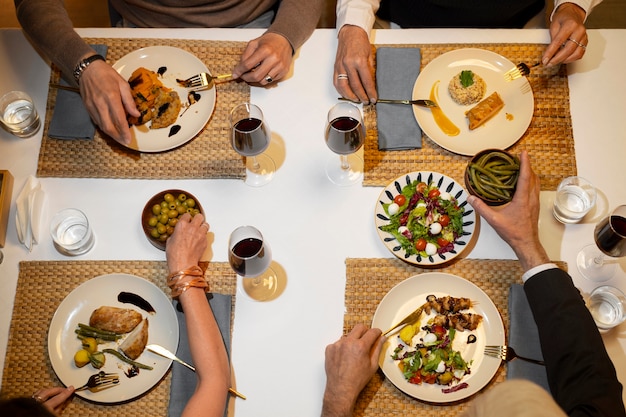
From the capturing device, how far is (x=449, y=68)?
1.79 meters

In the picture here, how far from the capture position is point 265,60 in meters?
1.73

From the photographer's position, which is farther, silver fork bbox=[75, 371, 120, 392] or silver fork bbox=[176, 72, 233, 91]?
silver fork bbox=[176, 72, 233, 91]

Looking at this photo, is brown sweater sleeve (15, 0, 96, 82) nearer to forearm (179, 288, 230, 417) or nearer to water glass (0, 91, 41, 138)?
water glass (0, 91, 41, 138)

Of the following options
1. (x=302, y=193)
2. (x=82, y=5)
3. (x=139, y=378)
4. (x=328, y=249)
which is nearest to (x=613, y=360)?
(x=328, y=249)

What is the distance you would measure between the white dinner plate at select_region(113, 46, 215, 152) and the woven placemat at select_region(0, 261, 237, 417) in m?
0.38

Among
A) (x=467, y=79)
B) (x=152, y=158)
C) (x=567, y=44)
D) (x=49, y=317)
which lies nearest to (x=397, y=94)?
(x=467, y=79)

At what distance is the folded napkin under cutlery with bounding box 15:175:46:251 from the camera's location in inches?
63.7

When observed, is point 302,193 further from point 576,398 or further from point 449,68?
Answer: point 576,398

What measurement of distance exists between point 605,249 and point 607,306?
16cm

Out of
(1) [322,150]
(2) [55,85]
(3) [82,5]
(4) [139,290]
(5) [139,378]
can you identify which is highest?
(3) [82,5]

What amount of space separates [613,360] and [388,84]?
39.9 inches

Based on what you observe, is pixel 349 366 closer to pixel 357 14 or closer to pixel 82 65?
pixel 357 14

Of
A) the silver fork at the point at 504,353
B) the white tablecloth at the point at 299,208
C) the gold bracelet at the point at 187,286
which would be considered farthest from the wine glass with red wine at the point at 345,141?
the silver fork at the point at 504,353

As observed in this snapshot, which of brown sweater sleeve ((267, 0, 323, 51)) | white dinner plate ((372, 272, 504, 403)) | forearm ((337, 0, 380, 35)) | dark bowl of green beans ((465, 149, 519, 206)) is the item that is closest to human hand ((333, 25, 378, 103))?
forearm ((337, 0, 380, 35))
